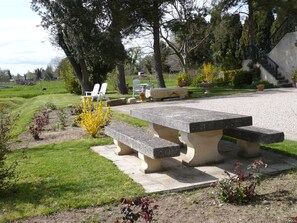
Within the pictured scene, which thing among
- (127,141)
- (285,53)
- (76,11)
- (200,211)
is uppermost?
(76,11)

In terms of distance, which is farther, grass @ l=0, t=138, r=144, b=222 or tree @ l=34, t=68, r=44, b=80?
tree @ l=34, t=68, r=44, b=80

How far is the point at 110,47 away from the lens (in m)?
21.7

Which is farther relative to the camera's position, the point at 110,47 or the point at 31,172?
the point at 110,47

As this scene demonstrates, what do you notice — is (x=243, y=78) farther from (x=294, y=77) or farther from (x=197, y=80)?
(x=197, y=80)

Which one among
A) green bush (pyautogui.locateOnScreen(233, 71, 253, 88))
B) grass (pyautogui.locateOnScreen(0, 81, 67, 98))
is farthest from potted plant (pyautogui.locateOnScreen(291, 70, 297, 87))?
grass (pyautogui.locateOnScreen(0, 81, 67, 98))

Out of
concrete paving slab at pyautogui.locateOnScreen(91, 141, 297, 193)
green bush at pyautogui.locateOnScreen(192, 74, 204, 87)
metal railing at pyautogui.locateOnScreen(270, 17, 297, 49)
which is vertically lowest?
concrete paving slab at pyautogui.locateOnScreen(91, 141, 297, 193)

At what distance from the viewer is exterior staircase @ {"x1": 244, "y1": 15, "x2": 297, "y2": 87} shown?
22328mm

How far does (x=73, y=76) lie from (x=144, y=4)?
34.2ft

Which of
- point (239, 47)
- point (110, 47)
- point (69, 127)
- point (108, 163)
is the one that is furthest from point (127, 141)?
point (239, 47)

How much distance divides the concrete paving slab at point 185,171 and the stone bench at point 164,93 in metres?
11.9

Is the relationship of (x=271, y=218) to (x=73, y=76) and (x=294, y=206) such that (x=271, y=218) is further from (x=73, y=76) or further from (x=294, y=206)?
(x=73, y=76)

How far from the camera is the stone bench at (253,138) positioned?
17.6ft

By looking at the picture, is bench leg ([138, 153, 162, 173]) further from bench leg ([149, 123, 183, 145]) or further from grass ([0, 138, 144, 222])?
bench leg ([149, 123, 183, 145])

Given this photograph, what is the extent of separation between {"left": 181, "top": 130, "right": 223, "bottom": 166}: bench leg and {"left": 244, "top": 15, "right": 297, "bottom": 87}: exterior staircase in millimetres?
17518
